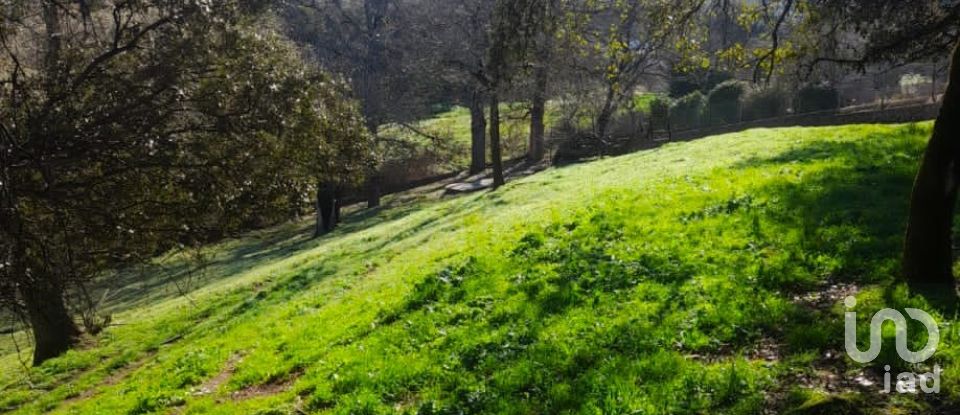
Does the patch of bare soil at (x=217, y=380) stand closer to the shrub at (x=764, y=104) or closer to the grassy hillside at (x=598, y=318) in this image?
the grassy hillside at (x=598, y=318)

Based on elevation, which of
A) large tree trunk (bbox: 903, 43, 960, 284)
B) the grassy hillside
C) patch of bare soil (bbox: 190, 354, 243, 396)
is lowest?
patch of bare soil (bbox: 190, 354, 243, 396)

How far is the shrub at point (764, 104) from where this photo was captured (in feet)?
143

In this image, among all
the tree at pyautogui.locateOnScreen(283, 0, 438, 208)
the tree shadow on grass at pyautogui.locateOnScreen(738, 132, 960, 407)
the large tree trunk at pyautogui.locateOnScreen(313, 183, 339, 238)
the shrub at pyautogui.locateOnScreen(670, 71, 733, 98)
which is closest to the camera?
the tree shadow on grass at pyautogui.locateOnScreen(738, 132, 960, 407)

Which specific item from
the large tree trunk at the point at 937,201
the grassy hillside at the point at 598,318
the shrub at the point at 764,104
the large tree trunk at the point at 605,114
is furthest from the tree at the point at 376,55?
the large tree trunk at the point at 937,201

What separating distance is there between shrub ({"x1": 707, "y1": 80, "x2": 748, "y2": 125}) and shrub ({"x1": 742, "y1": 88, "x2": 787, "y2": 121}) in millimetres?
645

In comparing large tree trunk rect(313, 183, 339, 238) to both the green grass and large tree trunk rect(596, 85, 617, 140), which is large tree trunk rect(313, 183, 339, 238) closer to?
the green grass

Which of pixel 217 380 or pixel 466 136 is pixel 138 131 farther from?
pixel 466 136

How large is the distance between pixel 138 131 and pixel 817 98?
40664 millimetres

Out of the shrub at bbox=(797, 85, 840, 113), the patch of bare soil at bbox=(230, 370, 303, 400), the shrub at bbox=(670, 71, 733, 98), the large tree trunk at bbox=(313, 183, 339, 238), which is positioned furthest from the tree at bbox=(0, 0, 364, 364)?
the shrub at bbox=(670, 71, 733, 98)

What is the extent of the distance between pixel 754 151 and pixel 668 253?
1104cm

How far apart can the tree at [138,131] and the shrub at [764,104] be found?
118 ft

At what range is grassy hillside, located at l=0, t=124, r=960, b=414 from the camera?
7664 mm

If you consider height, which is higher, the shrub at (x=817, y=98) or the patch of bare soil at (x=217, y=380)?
the shrub at (x=817, y=98)

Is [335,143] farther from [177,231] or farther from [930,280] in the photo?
[930,280]
